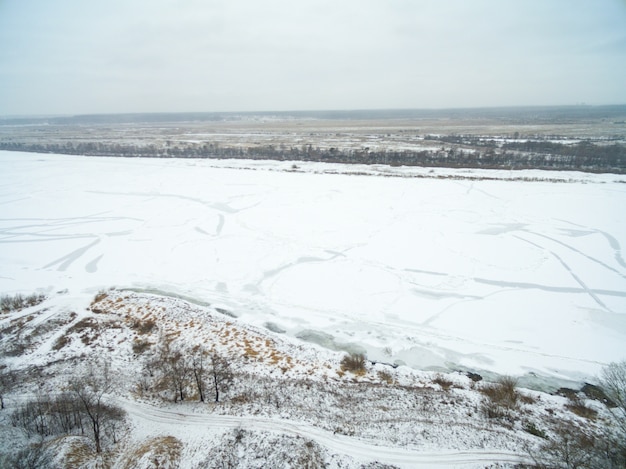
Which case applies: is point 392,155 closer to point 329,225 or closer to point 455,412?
point 329,225

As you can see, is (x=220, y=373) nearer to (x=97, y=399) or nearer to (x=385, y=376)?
(x=97, y=399)

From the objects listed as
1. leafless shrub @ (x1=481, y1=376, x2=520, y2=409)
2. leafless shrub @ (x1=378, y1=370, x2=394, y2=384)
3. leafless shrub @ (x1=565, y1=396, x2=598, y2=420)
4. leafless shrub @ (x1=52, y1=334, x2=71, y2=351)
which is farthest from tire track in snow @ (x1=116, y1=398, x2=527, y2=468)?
leafless shrub @ (x1=52, y1=334, x2=71, y2=351)

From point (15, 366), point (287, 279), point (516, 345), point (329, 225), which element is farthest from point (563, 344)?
point (15, 366)

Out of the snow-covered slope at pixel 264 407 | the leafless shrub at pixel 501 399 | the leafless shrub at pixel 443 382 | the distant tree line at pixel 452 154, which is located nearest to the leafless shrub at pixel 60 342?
the snow-covered slope at pixel 264 407

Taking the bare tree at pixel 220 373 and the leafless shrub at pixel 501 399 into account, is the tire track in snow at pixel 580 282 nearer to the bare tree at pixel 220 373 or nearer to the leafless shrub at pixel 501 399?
the leafless shrub at pixel 501 399

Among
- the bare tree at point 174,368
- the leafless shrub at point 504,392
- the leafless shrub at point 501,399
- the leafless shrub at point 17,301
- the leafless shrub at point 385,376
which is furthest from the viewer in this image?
the leafless shrub at point 17,301

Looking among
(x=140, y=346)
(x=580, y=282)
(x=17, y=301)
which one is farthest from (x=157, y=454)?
(x=580, y=282)
